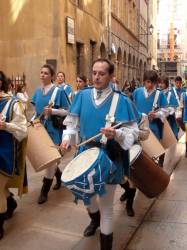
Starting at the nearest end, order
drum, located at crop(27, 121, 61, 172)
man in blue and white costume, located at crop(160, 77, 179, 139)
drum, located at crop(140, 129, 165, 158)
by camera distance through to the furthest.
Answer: drum, located at crop(27, 121, 61, 172)
drum, located at crop(140, 129, 165, 158)
man in blue and white costume, located at crop(160, 77, 179, 139)

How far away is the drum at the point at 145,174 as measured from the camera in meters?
4.16

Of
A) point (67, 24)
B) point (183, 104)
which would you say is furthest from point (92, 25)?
point (183, 104)

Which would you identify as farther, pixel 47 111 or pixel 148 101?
pixel 148 101

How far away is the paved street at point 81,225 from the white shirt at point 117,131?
3.53 feet

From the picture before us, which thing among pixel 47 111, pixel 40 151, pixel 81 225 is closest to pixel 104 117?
pixel 40 151

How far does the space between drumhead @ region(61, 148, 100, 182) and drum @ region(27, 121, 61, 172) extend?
1.37m

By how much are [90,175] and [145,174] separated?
1.02 meters

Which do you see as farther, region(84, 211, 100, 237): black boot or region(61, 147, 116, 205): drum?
region(84, 211, 100, 237): black boot

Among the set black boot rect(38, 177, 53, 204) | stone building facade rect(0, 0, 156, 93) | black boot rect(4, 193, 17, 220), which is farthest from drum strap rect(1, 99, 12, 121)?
stone building facade rect(0, 0, 156, 93)

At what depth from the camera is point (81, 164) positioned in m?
3.54

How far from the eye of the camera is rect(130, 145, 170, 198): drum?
4.16 m

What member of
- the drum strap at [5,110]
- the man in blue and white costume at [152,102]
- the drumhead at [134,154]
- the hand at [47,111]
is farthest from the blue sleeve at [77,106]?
the man in blue and white costume at [152,102]

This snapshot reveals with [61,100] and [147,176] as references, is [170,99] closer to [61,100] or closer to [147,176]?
[61,100]

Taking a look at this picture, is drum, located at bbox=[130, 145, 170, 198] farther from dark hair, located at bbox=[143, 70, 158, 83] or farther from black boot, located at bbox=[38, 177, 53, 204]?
dark hair, located at bbox=[143, 70, 158, 83]
